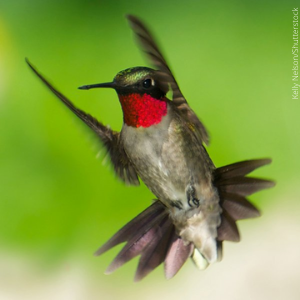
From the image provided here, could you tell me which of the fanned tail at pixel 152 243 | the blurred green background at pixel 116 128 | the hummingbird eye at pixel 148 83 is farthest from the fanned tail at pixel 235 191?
the blurred green background at pixel 116 128

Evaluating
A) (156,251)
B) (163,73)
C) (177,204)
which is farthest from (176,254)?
(163,73)

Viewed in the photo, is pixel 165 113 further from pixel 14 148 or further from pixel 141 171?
pixel 14 148

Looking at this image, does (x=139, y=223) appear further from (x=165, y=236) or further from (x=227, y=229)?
(x=227, y=229)

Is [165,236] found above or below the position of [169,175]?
below

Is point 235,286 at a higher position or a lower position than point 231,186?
lower

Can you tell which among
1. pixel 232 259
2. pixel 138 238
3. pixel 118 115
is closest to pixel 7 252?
pixel 118 115

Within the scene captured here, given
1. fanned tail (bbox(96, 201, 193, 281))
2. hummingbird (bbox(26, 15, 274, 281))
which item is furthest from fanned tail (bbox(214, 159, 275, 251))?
fanned tail (bbox(96, 201, 193, 281))
